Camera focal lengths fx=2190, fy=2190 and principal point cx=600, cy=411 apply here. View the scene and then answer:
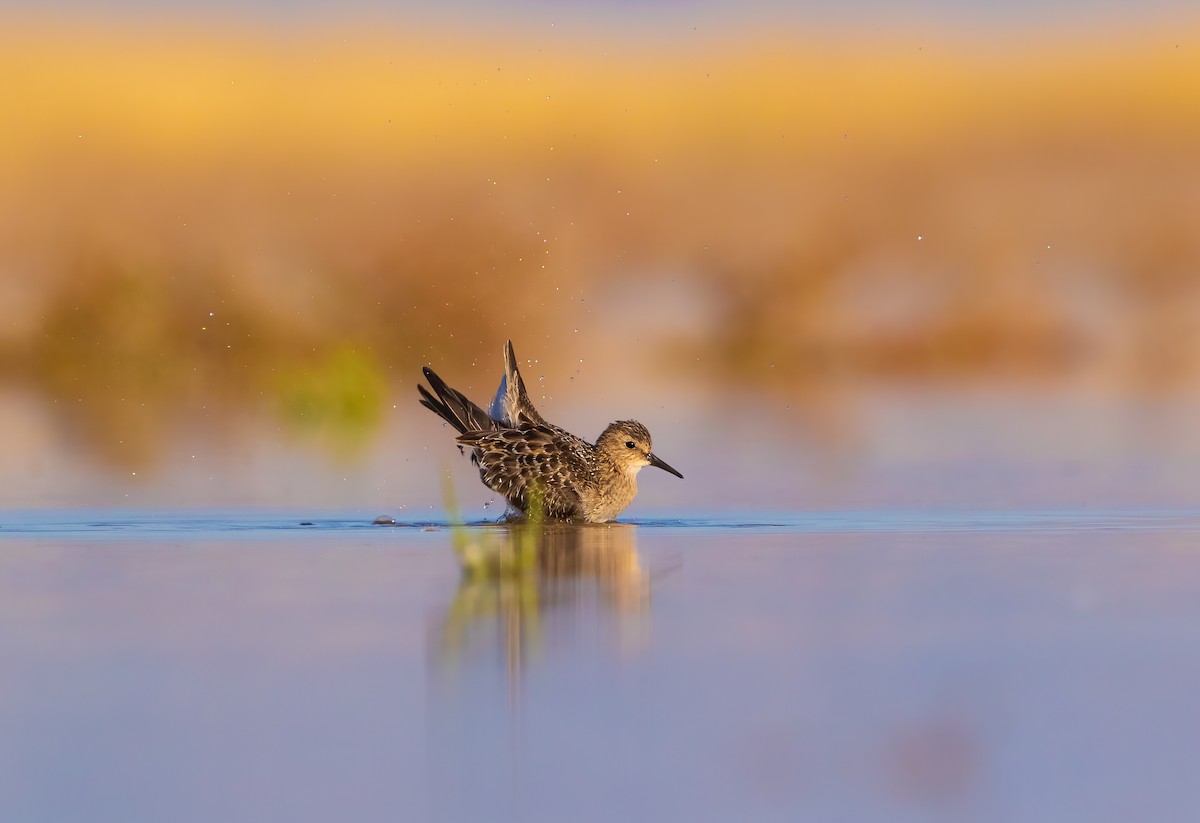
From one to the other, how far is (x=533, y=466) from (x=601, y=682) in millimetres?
5544

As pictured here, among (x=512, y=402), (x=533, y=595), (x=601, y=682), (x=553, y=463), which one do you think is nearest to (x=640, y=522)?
(x=553, y=463)

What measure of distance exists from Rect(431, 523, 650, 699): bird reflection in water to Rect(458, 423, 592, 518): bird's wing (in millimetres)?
982

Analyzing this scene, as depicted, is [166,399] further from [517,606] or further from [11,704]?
[11,704]

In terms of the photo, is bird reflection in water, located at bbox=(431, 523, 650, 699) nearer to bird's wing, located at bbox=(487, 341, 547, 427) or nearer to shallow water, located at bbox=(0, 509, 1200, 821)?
shallow water, located at bbox=(0, 509, 1200, 821)

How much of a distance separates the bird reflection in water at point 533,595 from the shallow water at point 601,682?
0.07 ft

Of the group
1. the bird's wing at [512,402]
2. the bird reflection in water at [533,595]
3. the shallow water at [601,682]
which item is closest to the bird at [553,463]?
the bird's wing at [512,402]

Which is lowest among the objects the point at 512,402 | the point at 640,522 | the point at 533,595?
the point at 533,595

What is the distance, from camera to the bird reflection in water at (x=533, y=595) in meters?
6.39

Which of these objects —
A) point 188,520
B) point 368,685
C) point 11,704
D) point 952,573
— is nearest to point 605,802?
point 368,685

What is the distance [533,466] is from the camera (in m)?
11.4

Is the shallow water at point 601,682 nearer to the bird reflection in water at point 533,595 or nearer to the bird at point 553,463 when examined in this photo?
the bird reflection in water at point 533,595

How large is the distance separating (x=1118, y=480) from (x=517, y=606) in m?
5.70

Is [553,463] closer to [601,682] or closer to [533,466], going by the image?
[533,466]

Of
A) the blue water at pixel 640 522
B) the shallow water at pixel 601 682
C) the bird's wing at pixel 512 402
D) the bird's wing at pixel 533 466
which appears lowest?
the shallow water at pixel 601 682
